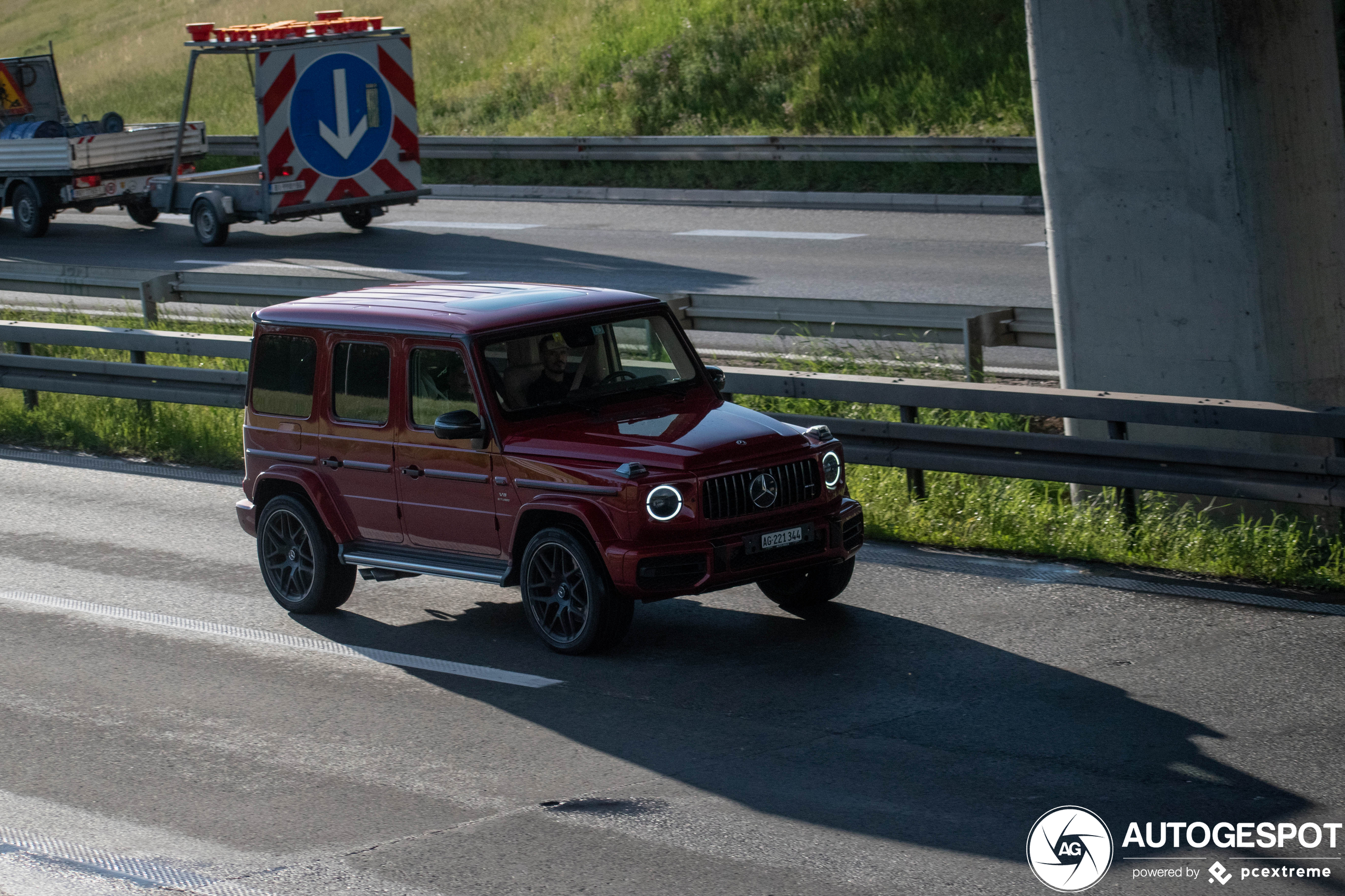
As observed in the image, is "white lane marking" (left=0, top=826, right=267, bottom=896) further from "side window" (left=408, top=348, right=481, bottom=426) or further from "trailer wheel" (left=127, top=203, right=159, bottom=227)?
"trailer wheel" (left=127, top=203, right=159, bottom=227)

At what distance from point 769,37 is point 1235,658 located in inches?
994

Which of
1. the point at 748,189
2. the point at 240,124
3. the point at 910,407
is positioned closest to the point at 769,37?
the point at 748,189

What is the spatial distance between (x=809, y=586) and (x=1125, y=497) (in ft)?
7.03

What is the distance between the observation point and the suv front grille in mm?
7977

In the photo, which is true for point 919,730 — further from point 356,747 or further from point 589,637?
point 356,747

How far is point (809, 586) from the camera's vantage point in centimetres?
887

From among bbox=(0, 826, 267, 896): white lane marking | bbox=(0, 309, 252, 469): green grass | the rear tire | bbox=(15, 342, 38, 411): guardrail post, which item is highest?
bbox=(15, 342, 38, 411): guardrail post

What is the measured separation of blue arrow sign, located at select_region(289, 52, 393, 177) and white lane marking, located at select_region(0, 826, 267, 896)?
1842 cm

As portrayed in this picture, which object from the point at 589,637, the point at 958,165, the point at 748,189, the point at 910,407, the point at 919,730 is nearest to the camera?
the point at 919,730

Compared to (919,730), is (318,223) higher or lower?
higher

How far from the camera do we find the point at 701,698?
7.62 m

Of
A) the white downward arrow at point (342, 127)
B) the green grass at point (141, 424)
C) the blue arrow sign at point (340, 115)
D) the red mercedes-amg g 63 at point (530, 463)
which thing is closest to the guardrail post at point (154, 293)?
the green grass at point (141, 424)

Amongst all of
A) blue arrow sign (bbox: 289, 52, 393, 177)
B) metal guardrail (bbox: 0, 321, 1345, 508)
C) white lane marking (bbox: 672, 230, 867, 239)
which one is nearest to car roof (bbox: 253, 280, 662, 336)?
metal guardrail (bbox: 0, 321, 1345, 508)

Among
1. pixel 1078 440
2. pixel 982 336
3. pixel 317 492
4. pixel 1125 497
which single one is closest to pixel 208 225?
pixel 982 336
